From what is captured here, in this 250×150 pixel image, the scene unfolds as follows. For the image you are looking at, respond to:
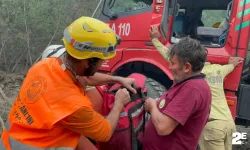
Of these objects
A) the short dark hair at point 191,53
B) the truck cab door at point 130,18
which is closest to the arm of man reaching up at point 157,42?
the truck cab door at point 130,18

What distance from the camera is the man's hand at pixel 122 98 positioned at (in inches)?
86.4

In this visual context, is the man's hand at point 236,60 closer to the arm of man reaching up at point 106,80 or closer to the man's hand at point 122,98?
the arm of man reaching up at point 106,80

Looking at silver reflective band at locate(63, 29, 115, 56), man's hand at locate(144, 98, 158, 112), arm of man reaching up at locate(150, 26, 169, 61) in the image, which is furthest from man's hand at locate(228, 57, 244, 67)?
silver reflective band at locate(63, 29, 115, 56)

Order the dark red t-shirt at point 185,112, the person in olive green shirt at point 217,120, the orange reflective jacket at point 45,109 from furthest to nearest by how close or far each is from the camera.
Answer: the person in olive green shirt at point 217,120, the dark red t-shirt at point 185,112, the orange reflective jacket at point 45,109

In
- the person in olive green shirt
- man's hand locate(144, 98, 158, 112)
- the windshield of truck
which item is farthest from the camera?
the windshield of truck

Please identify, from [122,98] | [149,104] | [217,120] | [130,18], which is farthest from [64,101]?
[130,18]

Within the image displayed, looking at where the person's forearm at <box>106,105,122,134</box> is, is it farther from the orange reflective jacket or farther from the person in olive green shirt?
the person in olive green shirt

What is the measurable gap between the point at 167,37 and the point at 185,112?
2.44 meters

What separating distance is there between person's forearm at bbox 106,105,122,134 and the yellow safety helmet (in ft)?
1.17

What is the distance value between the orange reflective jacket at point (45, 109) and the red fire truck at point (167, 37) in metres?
2.34

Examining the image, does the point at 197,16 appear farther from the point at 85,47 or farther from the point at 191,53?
the point at 85,47

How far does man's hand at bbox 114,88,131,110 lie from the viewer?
220cm

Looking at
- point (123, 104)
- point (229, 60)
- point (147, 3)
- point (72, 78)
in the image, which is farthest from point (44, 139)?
point (147, 3)

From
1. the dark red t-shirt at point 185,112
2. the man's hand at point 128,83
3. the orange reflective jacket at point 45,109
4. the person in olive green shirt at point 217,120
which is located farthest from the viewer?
the person in olive green shirt at point 217,120
